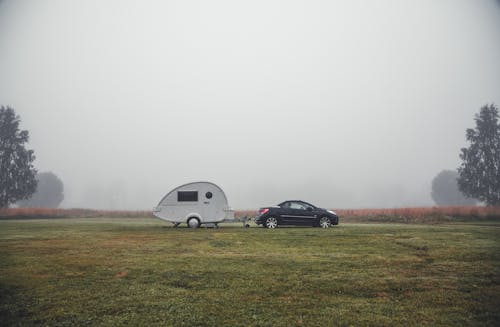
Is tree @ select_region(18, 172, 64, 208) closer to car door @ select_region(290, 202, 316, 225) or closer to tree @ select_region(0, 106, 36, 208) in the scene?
tree @ select_region(0, 106, 36, 208)

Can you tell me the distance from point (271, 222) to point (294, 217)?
155cm

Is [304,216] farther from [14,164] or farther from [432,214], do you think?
[14,164]

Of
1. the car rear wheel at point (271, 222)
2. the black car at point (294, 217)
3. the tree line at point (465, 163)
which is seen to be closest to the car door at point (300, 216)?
the black car at point (294, 217)

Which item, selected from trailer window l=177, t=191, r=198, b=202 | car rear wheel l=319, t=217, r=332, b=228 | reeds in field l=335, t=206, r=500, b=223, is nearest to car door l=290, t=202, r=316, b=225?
car rear wheel l=319, t=217, r=332, b=228

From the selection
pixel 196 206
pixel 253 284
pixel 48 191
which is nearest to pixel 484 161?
pixel 196 206

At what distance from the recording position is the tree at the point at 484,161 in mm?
50219

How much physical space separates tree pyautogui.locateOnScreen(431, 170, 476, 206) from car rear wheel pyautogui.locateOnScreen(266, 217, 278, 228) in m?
88.7

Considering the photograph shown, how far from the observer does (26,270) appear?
9.45 meters

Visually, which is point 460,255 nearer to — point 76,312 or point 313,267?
point 313,267

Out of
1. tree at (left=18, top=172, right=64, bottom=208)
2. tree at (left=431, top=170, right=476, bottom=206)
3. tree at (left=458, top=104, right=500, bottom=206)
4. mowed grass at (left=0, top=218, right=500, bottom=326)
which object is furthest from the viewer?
tree at (left=431, top=170, right=476, bottom=206)

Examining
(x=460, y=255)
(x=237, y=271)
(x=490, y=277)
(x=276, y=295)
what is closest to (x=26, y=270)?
(x=237, y=271)

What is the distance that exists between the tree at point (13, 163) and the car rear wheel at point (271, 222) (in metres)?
50.9

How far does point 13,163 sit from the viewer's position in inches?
2131

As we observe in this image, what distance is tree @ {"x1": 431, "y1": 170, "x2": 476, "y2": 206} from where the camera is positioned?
299ft
